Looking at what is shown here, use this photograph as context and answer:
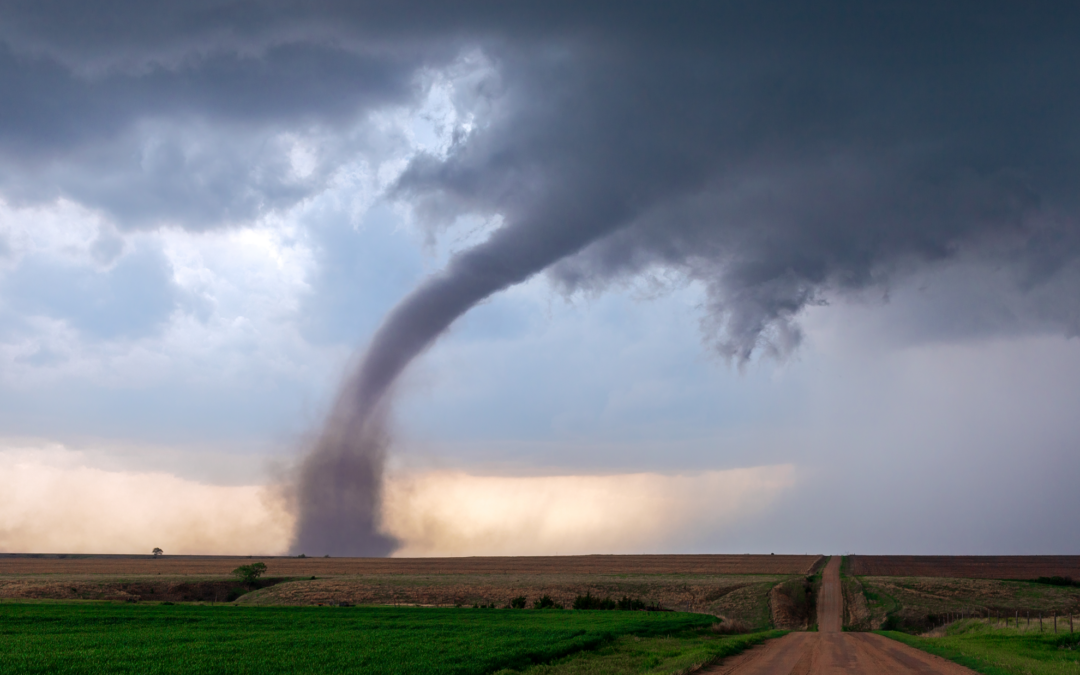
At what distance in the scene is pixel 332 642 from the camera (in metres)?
34.0

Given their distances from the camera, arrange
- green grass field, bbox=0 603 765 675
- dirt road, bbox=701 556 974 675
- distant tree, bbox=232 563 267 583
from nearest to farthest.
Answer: green grass field, bbox=0 603 765 675
dirt road, bbox=701 556 974 675
distant tree, bbox=232 563 267 583

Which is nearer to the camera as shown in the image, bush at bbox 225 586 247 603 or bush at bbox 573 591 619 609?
bush at bbox 573 591 619 609

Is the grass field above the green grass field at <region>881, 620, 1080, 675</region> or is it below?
below

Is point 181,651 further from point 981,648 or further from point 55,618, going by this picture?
point 981,648

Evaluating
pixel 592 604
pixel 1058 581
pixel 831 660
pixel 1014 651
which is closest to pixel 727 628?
pixel 1014 651

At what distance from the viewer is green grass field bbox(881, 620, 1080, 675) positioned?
28.0 metres

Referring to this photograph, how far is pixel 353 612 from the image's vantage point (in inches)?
2301

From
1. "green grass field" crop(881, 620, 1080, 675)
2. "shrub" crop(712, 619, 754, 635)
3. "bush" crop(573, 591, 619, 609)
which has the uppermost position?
"green grass field" crop(881, 620, 1080, 675)

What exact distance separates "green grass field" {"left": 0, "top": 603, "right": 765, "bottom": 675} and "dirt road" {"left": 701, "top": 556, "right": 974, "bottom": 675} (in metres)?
1.85

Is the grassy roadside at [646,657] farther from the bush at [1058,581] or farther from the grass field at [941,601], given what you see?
the bush at [1058,581]

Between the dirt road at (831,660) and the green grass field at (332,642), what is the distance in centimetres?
185

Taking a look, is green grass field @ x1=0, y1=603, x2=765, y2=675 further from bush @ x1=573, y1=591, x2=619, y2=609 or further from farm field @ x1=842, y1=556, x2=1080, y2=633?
farm field @ x1=842, y1=556, x2=1080, y2=633

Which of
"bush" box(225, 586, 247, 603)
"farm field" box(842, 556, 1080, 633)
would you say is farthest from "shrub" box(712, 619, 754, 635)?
"bush" box(225, 586, 247, 603)

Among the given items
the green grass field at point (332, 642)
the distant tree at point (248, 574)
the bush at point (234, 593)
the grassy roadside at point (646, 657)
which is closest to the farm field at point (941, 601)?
the green grass field at point (332, 642)
